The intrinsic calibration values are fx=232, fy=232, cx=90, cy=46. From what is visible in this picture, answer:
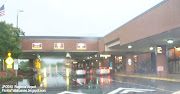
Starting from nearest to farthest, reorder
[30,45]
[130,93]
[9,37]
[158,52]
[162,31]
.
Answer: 1. [130,93]
2. [162,31]
3. [9,37]
4. [158,52]
5. [30,45]

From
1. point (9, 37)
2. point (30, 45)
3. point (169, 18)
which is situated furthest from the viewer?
point (30, 45)

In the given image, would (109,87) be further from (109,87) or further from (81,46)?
(81,46)

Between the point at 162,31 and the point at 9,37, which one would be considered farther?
the point at 9,37

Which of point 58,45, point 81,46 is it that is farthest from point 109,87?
point 58,45

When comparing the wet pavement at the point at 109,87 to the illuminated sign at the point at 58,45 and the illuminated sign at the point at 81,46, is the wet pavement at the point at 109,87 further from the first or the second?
the illuminated sign at the point at 81,46

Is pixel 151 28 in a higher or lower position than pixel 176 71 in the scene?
higher

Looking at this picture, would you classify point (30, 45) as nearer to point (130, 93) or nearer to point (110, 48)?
point (110, 48)

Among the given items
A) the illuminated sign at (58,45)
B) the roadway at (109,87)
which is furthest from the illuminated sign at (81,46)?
the roadway at (109,87)

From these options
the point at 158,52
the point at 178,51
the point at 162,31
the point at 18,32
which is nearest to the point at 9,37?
the point at 18,32

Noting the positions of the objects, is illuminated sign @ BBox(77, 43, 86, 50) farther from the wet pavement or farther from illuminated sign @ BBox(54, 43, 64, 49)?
the wet pavement

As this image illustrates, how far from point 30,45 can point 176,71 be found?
26.4 m

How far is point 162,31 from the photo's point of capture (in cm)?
2008

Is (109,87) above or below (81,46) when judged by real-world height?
below

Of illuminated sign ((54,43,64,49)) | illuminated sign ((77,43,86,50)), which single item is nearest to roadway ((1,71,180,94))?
illuminated sign ((54,43,64,49))
